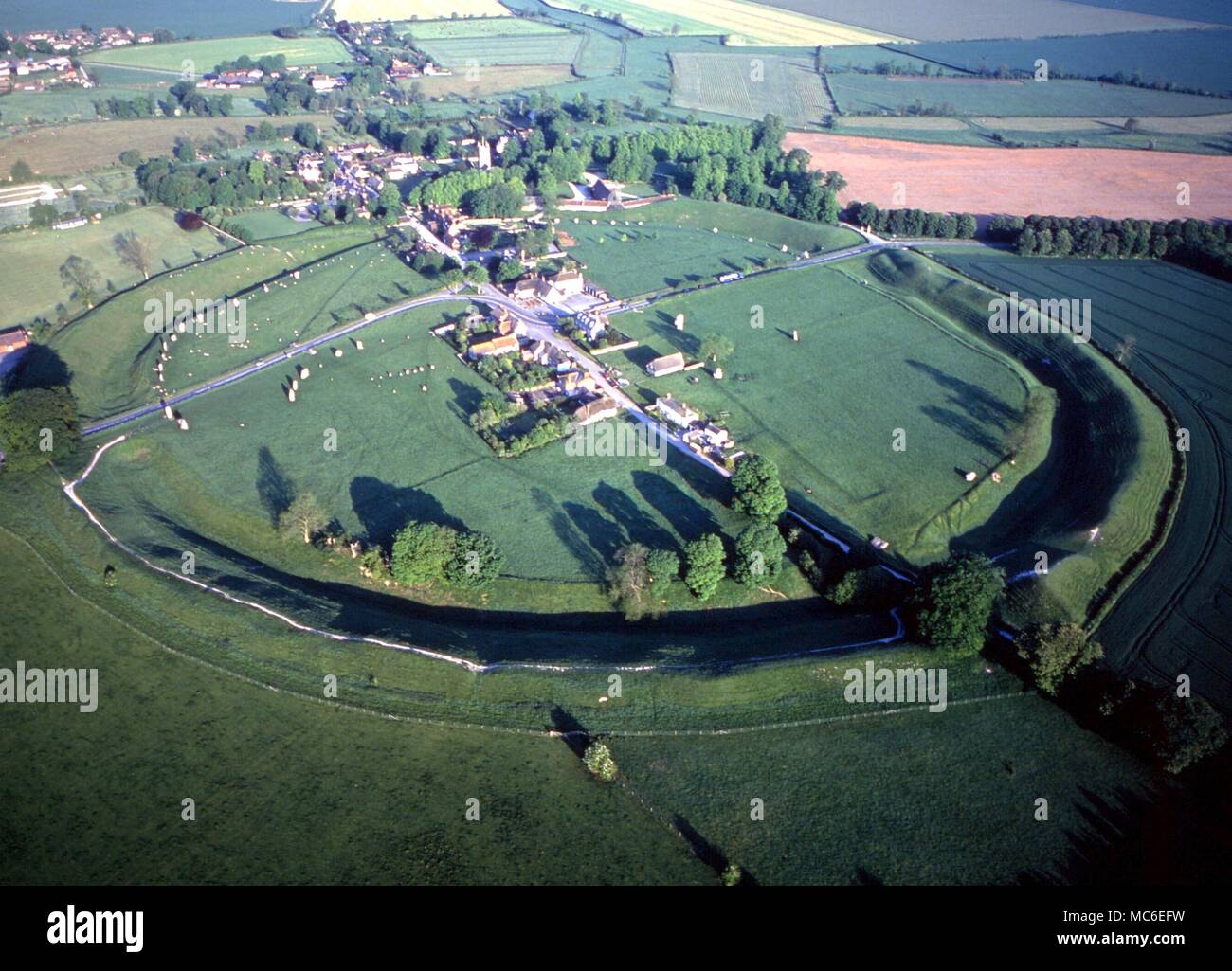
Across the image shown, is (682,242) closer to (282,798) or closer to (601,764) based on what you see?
(601,764)

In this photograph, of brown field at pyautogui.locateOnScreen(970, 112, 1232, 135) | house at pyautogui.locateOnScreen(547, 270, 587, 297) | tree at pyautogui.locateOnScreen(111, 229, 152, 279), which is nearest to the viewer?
house at pyautogui.locateOnScreen(547, 270, 587, 297)

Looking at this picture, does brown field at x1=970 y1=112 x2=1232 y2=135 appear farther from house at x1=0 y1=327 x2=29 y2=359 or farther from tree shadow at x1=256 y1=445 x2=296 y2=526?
house at x1=0 y1=327 x2=29 y2=359

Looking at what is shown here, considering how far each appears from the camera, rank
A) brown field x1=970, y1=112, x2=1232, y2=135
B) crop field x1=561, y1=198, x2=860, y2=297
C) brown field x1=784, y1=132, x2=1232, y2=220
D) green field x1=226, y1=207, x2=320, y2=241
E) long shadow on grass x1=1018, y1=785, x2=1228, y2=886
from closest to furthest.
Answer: long shadow on grass x1=1018, y1=785, x2=1228, y2=886 < crop field x1=561, y1=198, x2=860, y2=297 < green field x1=226, y1=207, x2=320, y2=241 < brown field x1=784, y1=132, x2=1232, y2=220 < brown field x1=970, y1=112, x2=1232, y2=135

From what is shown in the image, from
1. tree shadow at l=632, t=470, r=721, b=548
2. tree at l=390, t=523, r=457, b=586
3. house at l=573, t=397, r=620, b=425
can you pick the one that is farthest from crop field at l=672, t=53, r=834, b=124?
tree at l=390, t=523, r=457, b=586

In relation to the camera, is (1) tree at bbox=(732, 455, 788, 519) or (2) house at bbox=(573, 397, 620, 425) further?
(2) house at bbox=(573, 397, 620, 425)

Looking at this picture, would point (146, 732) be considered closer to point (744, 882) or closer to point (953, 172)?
point (744, 882)

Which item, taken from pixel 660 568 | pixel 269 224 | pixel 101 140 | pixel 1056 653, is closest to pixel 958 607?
pixel 1056 653

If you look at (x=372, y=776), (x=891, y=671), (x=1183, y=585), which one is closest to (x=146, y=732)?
Answer: (x=372, y=776)
